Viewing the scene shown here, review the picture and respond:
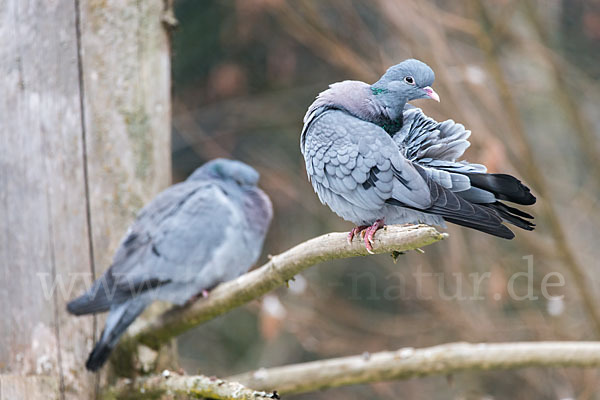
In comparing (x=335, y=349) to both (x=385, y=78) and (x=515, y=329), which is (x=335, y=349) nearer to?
(x=515, y=329)

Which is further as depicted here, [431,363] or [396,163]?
[431,363]

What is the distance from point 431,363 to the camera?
12.0ft

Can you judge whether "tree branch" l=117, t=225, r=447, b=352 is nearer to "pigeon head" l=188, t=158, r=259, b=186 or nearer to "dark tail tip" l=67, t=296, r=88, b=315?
"dark tail tip" l=67, t=296, r=88, b=315

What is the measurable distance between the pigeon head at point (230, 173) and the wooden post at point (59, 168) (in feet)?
2.52

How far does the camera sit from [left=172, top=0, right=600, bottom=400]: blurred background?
4.99m

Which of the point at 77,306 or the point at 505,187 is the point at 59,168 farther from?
the point at 505,187

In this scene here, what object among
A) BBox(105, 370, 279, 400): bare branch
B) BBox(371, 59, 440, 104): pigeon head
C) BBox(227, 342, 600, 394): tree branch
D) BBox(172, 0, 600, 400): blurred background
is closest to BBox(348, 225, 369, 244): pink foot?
BBox(371, 59, 440, 104): pigeon head

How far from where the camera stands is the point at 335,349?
6281 millimetres

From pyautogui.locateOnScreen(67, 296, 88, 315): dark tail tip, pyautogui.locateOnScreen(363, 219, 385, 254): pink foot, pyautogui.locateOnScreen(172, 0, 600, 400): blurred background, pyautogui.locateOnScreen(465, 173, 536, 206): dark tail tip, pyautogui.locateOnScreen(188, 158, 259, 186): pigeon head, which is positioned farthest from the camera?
pyautogui.locateOnScreen(172, 0, 600, 400): blurred background

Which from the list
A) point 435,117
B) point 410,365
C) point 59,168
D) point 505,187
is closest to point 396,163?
point 505,187

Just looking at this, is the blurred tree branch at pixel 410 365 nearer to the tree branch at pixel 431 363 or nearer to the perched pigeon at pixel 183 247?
the tree branch at pixel 431 363

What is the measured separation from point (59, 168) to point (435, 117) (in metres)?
2.61

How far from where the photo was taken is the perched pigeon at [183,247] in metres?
3.68

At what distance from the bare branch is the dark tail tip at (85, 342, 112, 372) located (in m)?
0.22
